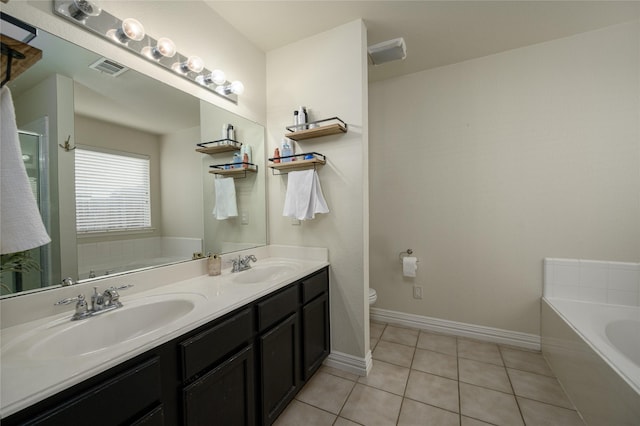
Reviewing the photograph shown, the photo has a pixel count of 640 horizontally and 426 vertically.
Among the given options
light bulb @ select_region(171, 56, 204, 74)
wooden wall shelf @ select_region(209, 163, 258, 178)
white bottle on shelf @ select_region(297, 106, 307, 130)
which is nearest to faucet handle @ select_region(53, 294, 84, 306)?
wooden wall shelf @ select_region(209, 163, 258, 178)

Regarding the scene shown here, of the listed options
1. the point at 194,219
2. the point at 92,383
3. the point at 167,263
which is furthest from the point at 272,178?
the point at 92,383

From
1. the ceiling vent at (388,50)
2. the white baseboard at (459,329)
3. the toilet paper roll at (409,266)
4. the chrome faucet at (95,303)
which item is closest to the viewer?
the chrome faucet at (95,303)

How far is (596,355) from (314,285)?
1573mm

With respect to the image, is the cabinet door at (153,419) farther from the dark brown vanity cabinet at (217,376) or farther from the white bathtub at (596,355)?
the white bathtub at (596,355)

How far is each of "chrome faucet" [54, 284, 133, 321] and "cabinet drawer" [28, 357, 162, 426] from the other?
0.42 meters

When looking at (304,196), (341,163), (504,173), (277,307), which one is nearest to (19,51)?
(277,307)

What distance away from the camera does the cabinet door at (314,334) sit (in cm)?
160

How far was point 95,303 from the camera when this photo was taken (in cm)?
102

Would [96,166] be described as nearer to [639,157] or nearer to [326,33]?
[326,33]

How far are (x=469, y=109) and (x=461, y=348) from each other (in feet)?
7.01

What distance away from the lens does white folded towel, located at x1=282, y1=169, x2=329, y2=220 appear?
6.09 ft

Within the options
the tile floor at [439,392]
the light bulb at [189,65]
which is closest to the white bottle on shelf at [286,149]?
the light bulb at [189,65]

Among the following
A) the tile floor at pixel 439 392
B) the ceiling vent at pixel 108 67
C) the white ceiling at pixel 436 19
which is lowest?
the tile floor at pixel 439 392

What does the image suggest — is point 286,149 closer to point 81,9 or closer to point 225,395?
point 81,9
